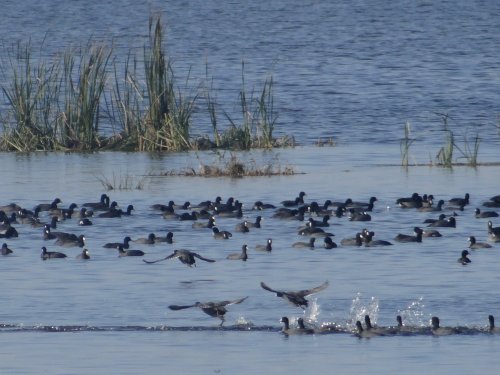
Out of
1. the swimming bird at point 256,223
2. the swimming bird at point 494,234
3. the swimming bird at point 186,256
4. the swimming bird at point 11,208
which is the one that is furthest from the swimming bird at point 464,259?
the swimming bird at point 11,208

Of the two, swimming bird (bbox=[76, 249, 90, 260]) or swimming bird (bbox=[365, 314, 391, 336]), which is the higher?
swimming bird (bbox=[365, 314, 391, 336])

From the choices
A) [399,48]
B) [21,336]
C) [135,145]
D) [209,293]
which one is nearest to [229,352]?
[21,336]

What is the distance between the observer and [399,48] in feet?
259

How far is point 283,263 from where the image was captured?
959 inches

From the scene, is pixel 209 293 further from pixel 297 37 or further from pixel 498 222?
pixel 297 37

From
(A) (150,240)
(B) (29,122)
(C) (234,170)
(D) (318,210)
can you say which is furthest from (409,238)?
(B) (29,122)

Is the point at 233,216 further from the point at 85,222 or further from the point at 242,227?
the point at 85,222

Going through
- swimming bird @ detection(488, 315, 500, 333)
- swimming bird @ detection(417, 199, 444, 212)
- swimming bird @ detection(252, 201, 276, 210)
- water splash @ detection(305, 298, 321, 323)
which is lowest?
swimming bird @ detection(252, 201, 276, 210)

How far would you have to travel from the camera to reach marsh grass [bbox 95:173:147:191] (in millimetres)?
32781

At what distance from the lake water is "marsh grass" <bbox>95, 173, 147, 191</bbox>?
0.40 ft

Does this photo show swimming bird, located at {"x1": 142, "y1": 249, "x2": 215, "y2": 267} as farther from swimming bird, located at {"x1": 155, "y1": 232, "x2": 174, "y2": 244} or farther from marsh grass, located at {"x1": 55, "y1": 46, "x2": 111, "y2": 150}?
marsh grass, located at {"x1": 55, "y1": 46, "x2": 111, "y2": 150}

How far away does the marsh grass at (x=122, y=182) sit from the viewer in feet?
108

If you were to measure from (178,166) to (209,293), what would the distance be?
13573mm

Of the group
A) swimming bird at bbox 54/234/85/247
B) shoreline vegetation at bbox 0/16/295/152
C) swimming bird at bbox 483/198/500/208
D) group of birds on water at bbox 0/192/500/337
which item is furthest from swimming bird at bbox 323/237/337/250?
shoreline vegetation at bbox 0/16/295/152
